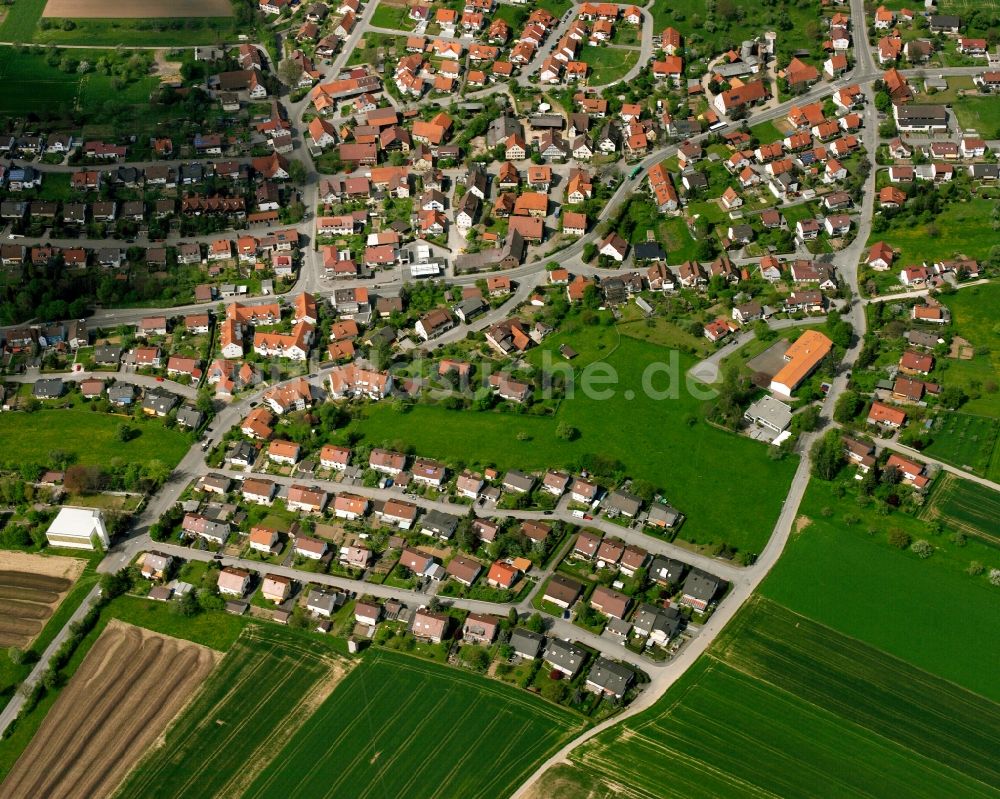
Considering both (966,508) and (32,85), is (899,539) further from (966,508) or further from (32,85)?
(32,85)

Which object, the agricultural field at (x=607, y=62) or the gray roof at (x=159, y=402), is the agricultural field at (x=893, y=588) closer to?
the gray roof at (x=159, y=402)

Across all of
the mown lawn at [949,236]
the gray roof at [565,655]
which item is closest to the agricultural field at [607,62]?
the mown lawn at [949,236]

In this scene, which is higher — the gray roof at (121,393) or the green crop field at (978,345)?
the green crop field at (978,345)

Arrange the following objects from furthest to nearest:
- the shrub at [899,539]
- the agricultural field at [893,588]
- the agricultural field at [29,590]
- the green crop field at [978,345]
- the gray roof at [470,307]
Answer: the gray roof at [470,307], the green crop field at [978,345], the shrub at [899,539], the agricultural field at [29,590], the agricultural field at [893,588]

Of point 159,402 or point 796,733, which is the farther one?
point 159,402

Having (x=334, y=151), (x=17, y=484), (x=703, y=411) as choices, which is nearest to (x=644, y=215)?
(x=703, y=411)

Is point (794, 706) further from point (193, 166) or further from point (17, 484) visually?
point (193, 166)

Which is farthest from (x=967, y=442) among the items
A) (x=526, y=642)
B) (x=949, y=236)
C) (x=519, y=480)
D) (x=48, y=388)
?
(x=48, y=388)
